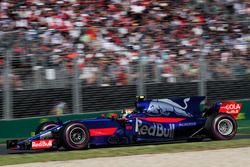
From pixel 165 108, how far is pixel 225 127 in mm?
1155

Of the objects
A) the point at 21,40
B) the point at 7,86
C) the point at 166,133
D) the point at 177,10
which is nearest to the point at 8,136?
the point at 7,86

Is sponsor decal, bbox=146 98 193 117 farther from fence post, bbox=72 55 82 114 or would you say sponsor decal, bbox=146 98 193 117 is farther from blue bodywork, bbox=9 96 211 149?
fence post, bbox=72 55 82 114

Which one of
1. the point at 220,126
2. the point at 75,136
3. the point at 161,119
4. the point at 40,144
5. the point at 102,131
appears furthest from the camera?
the point at 220,126

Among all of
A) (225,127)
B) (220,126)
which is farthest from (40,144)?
(225,127)

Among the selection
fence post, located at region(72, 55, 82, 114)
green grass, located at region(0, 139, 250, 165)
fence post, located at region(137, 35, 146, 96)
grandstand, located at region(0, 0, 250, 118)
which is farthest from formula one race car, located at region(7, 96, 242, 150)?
fence post, located at region(137, 35, 146, 96)

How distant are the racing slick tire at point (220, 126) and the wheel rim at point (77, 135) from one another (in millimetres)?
2284

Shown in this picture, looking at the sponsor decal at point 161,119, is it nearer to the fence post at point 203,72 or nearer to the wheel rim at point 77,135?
the wheel rim at point 77,135

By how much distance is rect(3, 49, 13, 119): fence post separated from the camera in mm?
11672

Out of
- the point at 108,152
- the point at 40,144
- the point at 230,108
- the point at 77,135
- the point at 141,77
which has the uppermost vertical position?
the point at 141,77

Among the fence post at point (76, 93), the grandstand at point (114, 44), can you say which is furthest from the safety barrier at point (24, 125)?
the grandstand at point (114, 44)

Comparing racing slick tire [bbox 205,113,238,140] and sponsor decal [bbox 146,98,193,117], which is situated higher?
sponsor decal [bbox 146,98,193,117]

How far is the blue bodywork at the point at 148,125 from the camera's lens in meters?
9.29

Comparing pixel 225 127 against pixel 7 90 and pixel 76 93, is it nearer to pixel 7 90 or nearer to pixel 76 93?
pixel 76 93

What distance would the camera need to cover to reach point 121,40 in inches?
518
